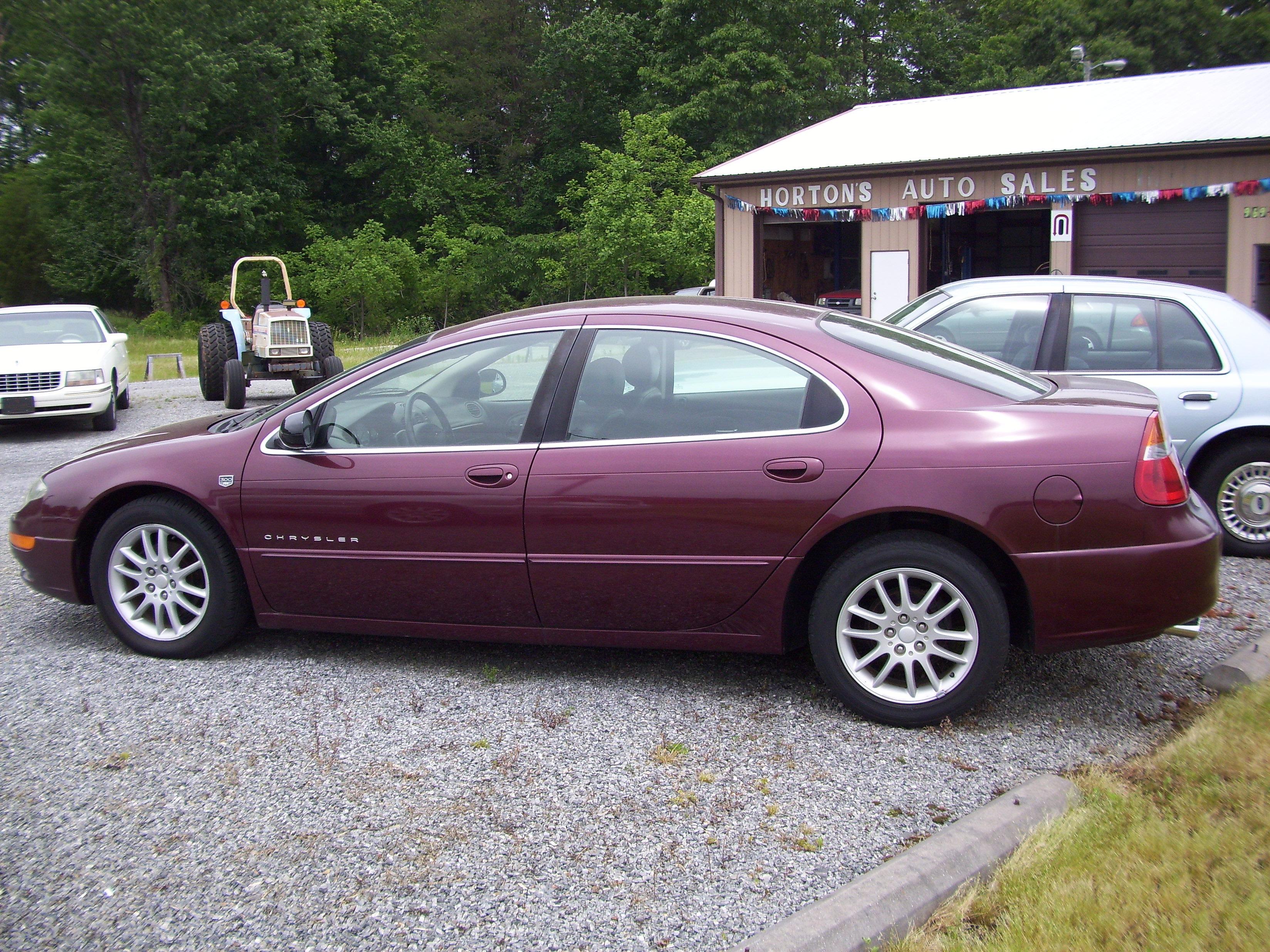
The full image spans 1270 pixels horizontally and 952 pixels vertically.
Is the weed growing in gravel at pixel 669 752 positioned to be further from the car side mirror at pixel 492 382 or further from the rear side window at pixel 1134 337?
the rear side window at pixel 1134 337

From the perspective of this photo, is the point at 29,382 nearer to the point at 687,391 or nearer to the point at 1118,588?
the point at 687,391

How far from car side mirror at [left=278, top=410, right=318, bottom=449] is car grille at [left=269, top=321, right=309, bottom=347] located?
39.1 ft

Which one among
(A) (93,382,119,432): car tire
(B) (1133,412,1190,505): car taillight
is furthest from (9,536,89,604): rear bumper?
(A) (93,382,119,432): car tire

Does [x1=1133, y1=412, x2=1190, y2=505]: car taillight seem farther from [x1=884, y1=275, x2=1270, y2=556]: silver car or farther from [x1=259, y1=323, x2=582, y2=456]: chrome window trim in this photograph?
[x1=884, y1=275, x2=1270, y2=556]: silver car

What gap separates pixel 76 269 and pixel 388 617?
44.6 m

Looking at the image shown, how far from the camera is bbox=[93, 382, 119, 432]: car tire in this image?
538 inches

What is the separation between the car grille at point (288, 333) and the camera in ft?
52.5

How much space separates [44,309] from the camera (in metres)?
14.2

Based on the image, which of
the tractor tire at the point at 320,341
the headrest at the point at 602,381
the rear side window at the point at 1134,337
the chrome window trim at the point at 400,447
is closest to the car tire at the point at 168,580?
the chrome window trim at the point at 400,447

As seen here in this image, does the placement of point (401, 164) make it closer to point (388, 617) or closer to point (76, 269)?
point (76, 269)

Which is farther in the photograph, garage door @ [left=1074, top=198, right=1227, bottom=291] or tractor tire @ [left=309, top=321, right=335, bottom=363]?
garage door @ [left=1074, top=198, right=1227, bottom=291]

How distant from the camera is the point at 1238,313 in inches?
259

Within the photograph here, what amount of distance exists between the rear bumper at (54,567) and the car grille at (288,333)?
11266 millimetres

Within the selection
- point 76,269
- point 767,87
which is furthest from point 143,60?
point 767,87
